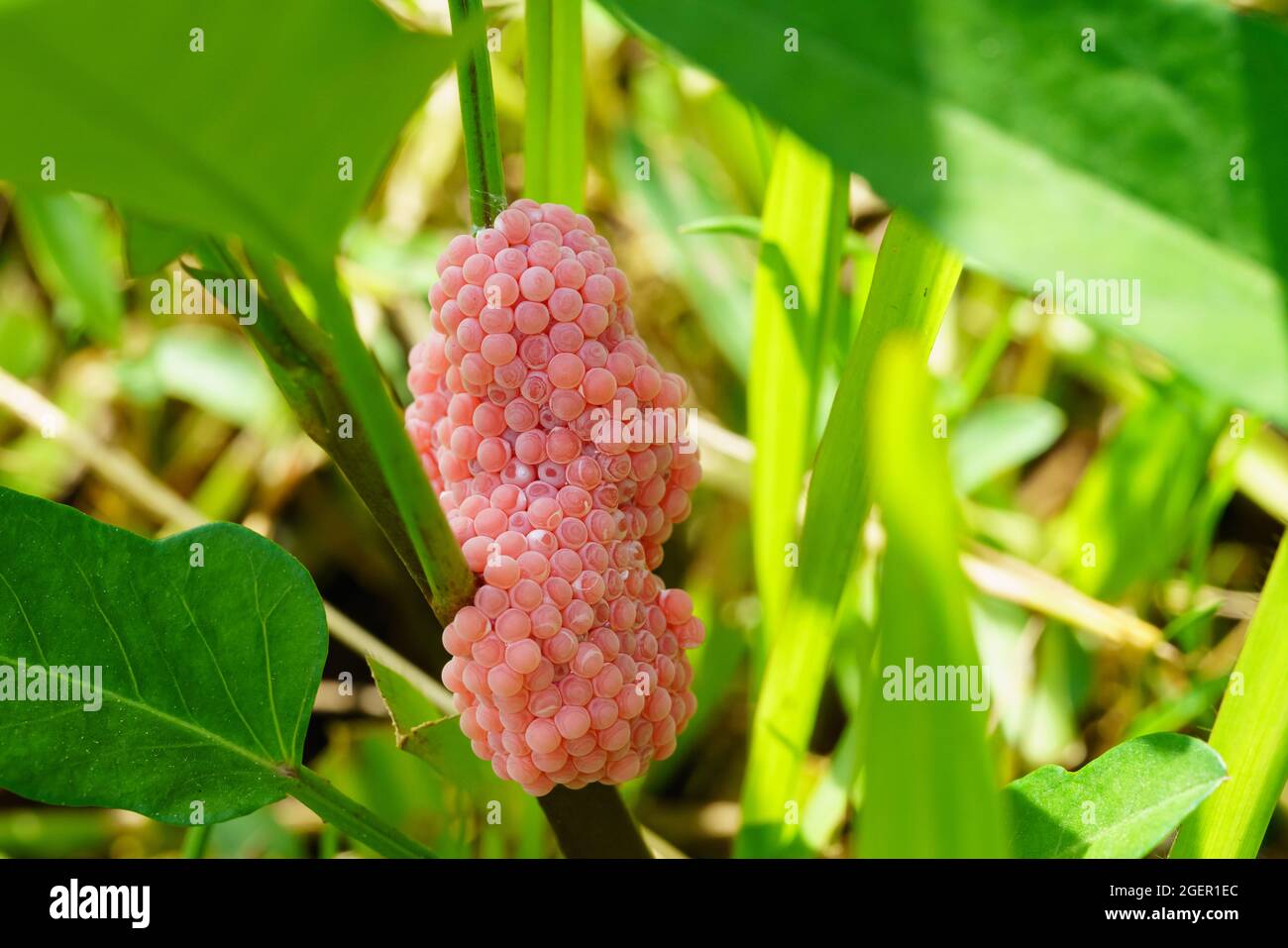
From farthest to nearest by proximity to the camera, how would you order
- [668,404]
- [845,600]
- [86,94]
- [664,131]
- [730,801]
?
[664,131], [730,801], [845,600], [668,404], [86,94]

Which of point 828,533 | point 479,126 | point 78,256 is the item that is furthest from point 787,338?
point 78,256

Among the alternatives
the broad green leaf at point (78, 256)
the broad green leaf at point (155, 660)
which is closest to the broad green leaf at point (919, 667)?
the broad green leaf at point (155, 660)

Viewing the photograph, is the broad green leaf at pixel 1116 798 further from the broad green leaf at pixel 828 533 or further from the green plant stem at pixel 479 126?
the green plant stem at pixel 479 126

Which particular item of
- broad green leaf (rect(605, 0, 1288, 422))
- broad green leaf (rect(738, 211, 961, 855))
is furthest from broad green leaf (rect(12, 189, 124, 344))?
broad green leaf (rect(605, 0, 1288, 422))

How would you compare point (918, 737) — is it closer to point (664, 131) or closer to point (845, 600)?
point (845, 600)

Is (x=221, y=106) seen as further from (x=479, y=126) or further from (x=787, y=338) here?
(x=787, y=338)
